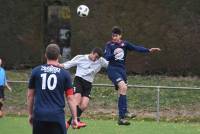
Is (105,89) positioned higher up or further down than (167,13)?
further down

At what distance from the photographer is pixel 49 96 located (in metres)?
9.01

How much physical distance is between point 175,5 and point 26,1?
595 centimetres

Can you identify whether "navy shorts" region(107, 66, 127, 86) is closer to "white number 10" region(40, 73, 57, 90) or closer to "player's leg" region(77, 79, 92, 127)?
"player's leg" region(77, 79, 92, 127)

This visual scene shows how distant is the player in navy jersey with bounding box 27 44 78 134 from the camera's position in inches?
353

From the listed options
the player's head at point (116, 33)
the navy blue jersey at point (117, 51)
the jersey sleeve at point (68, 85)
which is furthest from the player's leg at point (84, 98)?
the jersey sleeve at point (68, 85)

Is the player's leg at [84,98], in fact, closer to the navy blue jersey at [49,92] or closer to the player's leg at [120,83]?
the player's leg at [120,83]

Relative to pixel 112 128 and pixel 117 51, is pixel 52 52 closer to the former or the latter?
pixel 117 51

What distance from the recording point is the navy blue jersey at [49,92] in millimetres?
8969

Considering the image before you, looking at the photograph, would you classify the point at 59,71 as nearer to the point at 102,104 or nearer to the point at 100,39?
the point at 102,104

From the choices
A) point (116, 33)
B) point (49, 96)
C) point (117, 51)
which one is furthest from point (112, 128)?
point (49, 96)

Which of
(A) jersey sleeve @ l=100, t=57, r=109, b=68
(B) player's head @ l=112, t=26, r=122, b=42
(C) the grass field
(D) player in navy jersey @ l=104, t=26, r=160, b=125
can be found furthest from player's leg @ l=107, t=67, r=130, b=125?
(B) player's head @ l=112, t=26, r=122, b=42

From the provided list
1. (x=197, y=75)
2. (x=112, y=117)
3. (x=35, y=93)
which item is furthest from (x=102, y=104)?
(x=35, y=93)

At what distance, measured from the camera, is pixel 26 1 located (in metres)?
25.1

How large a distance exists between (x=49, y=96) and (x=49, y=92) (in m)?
0.06
